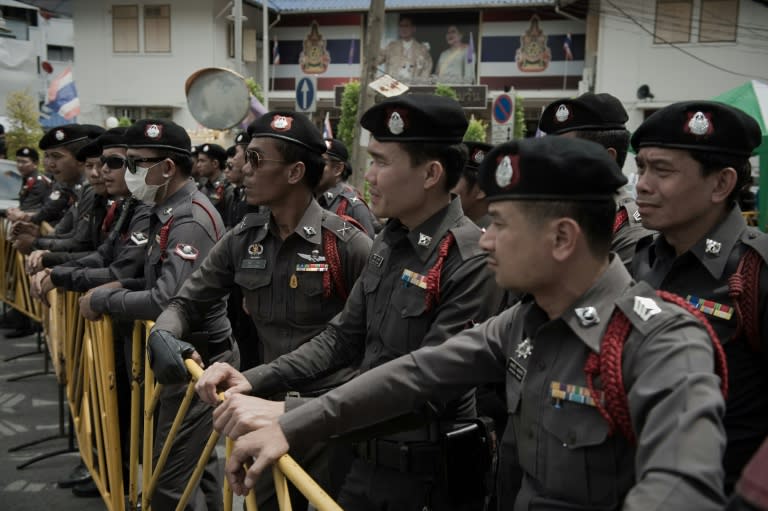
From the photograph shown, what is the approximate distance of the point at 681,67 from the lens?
22375mm

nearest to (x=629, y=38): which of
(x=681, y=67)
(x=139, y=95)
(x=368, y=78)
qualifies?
(x=681, y=67)

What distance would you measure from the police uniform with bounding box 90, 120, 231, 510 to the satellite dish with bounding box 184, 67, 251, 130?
3.59 m

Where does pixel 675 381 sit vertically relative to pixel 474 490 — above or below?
above

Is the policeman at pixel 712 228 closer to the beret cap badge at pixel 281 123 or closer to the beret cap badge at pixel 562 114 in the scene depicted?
the beret cap badge at pixel 562 114

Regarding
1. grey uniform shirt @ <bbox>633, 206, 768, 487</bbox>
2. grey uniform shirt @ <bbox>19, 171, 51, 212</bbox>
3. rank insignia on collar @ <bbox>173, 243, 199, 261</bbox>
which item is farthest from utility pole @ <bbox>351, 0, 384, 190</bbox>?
grey uniform shirt @ <bbox>633, 206, 768, 487</bbox>

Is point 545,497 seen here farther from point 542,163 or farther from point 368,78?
point 368,78

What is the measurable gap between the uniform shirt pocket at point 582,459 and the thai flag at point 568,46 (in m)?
25.8

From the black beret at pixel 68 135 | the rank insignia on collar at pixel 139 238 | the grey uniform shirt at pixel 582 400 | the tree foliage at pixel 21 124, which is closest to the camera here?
the grey uniform shirt at pixel 582 400

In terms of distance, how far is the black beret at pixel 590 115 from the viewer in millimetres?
3375

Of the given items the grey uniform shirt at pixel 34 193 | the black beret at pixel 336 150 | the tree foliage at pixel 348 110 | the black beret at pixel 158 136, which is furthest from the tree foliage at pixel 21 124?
the black beret at pixel 158 136

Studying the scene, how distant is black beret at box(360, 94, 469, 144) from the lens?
103 inches

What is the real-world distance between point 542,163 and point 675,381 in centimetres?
58

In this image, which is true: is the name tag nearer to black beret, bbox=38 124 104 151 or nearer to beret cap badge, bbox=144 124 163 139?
beret cap badge, bbox=144 124 163 139

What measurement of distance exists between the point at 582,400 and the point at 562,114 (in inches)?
87.6
